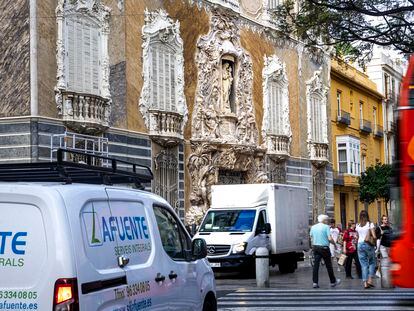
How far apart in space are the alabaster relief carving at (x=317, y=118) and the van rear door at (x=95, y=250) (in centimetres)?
3243

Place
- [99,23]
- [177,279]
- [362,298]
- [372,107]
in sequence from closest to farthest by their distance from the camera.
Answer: [177,279]
[362,298]
[99,23]
[372,107]

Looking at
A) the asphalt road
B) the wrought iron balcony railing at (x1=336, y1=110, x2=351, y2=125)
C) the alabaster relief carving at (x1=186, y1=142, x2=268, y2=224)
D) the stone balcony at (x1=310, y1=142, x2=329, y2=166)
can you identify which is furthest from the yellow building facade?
the asphalt road

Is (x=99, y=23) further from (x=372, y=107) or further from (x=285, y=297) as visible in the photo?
(x=372, y=107)

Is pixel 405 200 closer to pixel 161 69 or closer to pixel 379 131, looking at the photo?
pixel 161 69

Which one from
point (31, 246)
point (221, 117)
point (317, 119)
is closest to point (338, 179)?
point (317, 119)

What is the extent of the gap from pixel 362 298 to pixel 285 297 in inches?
65.0

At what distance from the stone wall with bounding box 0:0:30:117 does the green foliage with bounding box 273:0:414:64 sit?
7.64 meters

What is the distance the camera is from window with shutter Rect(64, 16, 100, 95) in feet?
74.9

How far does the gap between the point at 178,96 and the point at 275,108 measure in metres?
8.26

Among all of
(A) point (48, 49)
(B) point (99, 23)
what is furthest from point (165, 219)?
(B) point (99, 23)

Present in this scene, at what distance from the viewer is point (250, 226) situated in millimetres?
22953

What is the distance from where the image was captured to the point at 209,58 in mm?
30078

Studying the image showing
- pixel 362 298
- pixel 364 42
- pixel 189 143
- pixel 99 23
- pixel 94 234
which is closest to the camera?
pixel 94 234

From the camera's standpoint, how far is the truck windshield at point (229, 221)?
23.1 meters
